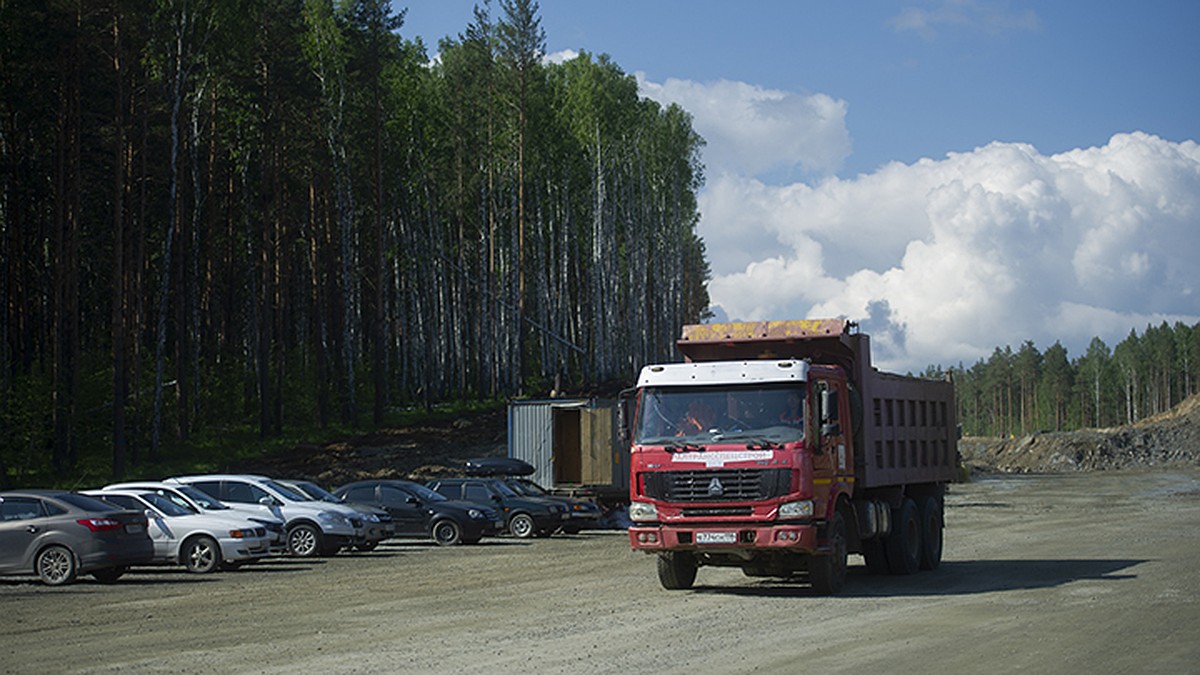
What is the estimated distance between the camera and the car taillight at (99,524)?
64.9 feet

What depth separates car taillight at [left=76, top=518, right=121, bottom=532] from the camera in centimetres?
1978

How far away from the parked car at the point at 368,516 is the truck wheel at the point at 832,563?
39.1 ft

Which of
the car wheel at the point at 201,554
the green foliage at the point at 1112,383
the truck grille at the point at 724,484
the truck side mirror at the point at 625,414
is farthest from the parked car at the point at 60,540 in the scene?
the green foliage at the point at 1112,383

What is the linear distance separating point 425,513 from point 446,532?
67 centimetres

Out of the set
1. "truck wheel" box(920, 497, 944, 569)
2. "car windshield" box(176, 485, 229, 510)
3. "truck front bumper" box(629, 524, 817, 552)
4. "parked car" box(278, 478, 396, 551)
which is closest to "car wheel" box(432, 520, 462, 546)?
"parked car" box(278, 478, 396, 551)

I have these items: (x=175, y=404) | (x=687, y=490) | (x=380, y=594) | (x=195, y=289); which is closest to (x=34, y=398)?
(x=175, y=404)

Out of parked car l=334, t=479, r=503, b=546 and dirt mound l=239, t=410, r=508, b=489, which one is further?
dirt mound l=239, t=410, r=508, b=489

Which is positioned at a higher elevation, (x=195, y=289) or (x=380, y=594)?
(x=195, y=289)

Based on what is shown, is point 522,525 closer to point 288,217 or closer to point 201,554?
point 201,554

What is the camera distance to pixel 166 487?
2378 centimetres

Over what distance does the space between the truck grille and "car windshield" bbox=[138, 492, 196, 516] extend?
10.3m

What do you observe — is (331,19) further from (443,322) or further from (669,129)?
(669,129)

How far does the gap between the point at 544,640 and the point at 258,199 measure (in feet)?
152

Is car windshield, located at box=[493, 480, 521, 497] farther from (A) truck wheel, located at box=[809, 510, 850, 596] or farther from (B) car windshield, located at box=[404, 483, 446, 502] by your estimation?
(A) truck wheel, located at box=[809, 510, 850, 596]
